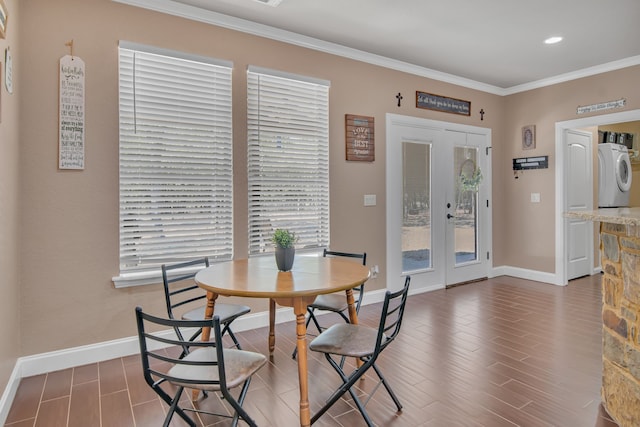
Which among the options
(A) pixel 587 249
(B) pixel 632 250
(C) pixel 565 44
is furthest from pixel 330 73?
(A) pixel 587 249

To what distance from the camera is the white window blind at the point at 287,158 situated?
3.46 meters

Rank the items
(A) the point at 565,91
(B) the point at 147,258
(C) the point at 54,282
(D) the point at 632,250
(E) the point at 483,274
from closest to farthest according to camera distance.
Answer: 1. (D) the point at 632,250
2. (C) the point at 54,282
3. (B) the point at 147,258
4. (A) the point at 565,91
5. (E) the point at 483,274

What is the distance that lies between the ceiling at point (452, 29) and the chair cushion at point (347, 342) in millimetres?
Answer: 2579

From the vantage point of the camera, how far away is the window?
114 inches

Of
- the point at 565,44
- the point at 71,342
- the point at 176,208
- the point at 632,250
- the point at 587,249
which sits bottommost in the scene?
the point at 71,342

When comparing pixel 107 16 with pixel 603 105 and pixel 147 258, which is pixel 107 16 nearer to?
pixel 147 258

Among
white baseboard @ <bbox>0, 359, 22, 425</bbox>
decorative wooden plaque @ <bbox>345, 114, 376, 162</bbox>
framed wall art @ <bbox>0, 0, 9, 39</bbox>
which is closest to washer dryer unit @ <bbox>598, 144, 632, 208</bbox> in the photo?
decorative wooden plaque @ <bbox>345, 114, 376, 162</bbox>

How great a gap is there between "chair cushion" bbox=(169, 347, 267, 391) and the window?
4.67 ft

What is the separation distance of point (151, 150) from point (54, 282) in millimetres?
1184

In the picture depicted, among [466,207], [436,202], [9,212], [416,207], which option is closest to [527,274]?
[466,207]

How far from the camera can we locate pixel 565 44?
12.9ft

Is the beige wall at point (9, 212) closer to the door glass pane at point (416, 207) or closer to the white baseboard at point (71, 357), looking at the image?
the white baseboard at point (71, 357)

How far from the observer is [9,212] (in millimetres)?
Result: 2283

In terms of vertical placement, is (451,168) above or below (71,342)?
above
